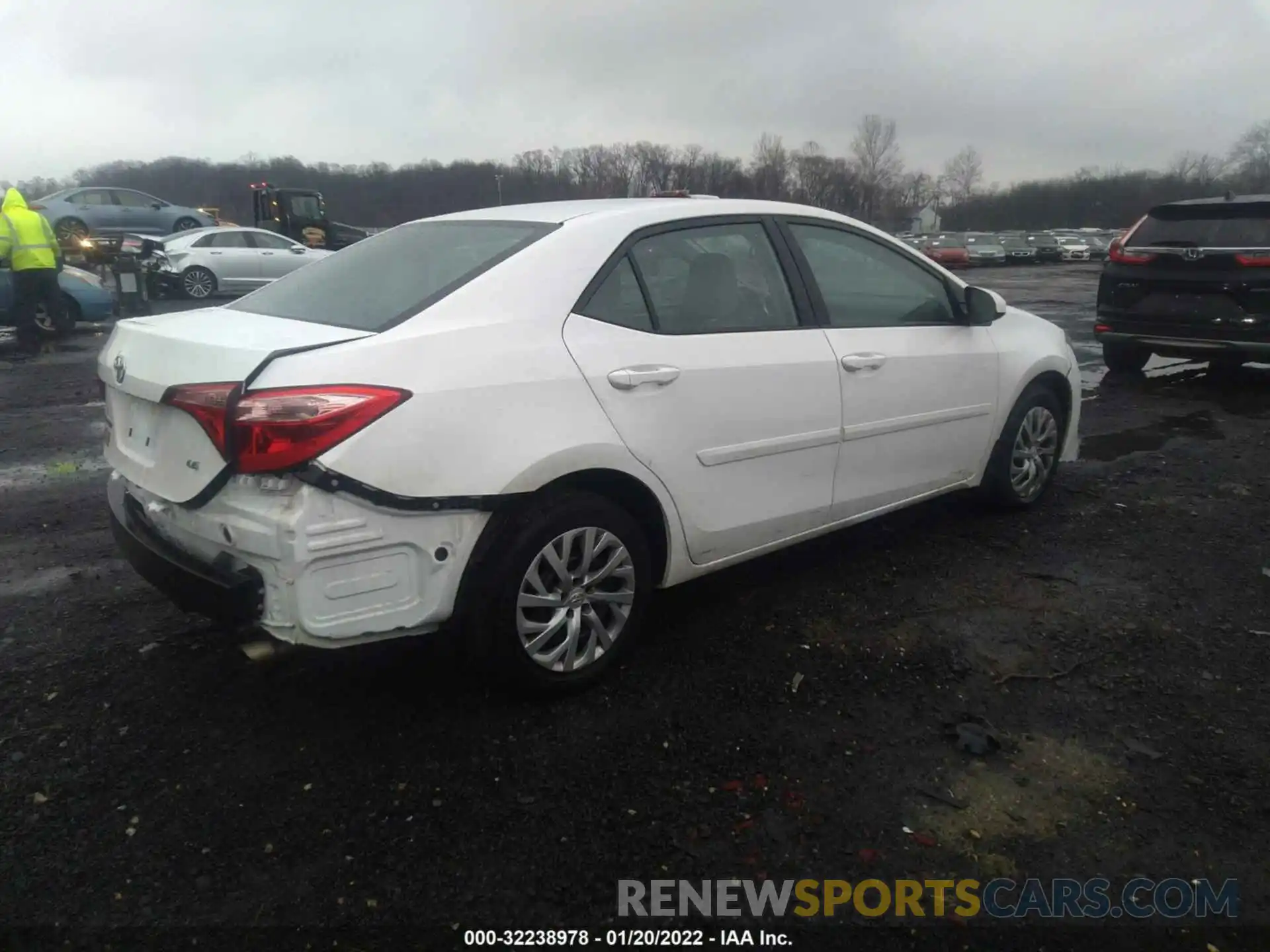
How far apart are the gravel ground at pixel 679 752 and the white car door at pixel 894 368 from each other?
1.54ft

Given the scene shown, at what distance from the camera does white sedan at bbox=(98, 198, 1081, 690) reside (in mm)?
2564

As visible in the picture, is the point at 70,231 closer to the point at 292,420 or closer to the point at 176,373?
the point at 176,373

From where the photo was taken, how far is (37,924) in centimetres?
218

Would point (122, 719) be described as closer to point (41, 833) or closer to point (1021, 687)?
point (41, 833)

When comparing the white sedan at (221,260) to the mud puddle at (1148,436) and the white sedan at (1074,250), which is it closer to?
the mud puddle at (1148,436)

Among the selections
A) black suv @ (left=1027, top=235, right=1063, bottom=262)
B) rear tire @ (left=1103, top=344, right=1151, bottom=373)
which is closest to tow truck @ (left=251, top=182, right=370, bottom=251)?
rear tire @ (left=1103, top=344, right=1151, bottom=373)

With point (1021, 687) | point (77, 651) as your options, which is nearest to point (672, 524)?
point (1021, 687)

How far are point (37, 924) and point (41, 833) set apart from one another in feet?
1.25

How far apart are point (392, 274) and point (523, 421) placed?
2.95 ft

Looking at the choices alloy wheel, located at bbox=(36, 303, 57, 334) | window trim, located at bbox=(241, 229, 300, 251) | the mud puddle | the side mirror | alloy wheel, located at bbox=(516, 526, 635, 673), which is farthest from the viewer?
window trim, located at bbox=(241, 229, 300, 251)

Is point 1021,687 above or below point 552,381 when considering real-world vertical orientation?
below

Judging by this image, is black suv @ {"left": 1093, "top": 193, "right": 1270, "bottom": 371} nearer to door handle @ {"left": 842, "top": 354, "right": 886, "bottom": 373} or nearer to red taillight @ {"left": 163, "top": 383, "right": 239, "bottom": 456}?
door handle @ {"left": 842, "top": 354, "right": 886, "bottom": 373}

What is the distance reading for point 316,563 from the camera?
253cm

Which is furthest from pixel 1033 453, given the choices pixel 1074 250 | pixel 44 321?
pixel 1074 250
